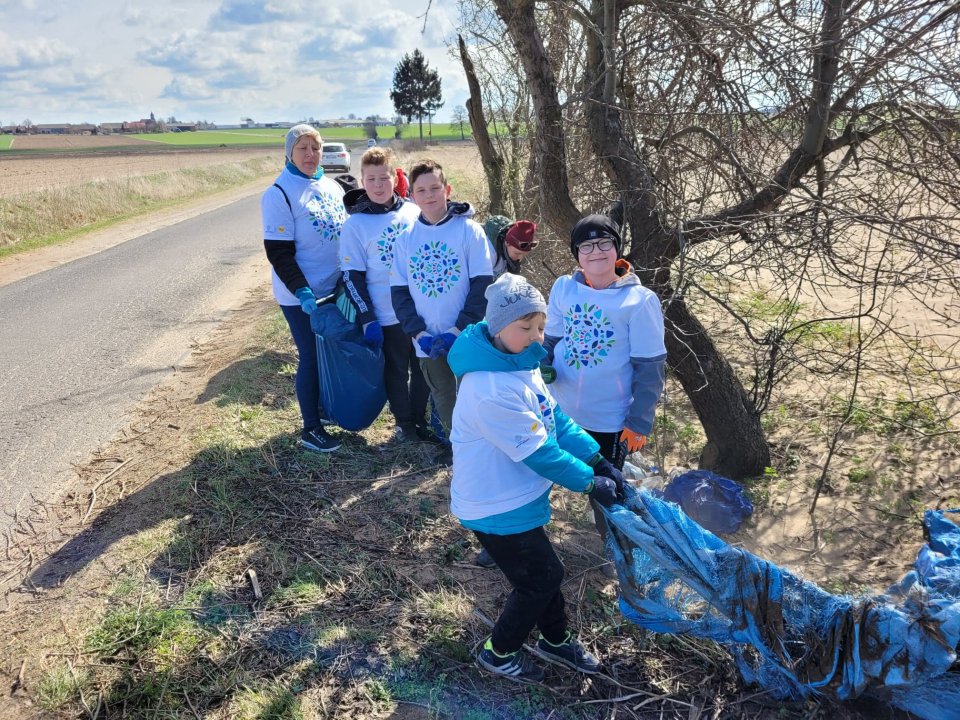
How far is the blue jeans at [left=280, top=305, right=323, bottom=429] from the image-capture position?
4.27m

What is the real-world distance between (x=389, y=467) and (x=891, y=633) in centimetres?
293

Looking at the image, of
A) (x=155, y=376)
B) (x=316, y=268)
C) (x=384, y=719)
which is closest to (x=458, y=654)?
(x=384, y=719)

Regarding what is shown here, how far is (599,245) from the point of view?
286 cm

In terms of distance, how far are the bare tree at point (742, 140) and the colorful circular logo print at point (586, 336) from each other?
65 cm

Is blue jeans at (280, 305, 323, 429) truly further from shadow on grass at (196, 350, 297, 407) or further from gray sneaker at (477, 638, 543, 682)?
gray sneaker at (477, 638, 543, 682)

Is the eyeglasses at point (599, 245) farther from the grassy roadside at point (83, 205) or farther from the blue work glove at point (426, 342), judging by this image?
the grassy roadside at point (83, 205)

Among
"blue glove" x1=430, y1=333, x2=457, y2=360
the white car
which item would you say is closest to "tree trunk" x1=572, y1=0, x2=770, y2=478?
"blue glove" x1=430, y1=333, x2=457, y2=360

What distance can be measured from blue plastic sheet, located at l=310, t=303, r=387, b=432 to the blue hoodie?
6.05 ft

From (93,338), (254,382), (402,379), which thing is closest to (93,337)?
(93,338)

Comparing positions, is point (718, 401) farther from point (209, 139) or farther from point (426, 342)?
point (209, 139)

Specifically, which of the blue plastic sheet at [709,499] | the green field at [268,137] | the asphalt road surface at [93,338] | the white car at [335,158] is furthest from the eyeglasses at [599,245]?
the green field at [268,137]

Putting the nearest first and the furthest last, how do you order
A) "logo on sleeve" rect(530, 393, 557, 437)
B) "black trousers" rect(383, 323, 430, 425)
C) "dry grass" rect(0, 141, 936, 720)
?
"logo on sleeve" rect(530, 393, 557, 437), "dry grass" rect(0, 141, 936, 720), "black trousers" rect(383, 323, 430, 425)

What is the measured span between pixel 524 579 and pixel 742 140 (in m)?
3.60

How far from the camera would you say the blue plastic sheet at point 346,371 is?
13.4 feet
